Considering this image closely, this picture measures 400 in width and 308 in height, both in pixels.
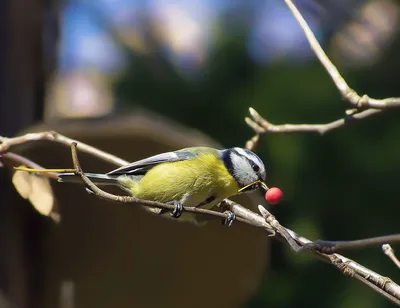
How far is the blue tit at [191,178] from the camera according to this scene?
3.93 feet

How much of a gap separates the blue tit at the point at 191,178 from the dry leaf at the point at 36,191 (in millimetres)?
224

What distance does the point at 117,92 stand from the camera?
6.72 ft

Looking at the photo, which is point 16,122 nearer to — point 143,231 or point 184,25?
point 143,231

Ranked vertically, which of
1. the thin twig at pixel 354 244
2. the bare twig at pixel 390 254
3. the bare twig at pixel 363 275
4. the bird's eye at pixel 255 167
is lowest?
the bare twig at pixel 390 254

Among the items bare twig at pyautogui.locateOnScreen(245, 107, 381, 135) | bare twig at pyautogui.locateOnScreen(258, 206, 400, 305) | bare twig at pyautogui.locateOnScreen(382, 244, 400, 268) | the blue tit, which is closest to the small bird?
the blue tit

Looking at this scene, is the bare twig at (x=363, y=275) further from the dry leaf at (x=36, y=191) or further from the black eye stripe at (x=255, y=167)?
the black eye stripe at (x=255, y=167)

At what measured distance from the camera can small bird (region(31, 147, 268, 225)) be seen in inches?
47.1

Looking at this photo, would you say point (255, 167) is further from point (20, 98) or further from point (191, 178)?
point (20, 98)

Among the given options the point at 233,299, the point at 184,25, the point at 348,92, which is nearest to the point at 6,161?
the point at 348,92

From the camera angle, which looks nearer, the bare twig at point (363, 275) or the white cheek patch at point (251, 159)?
the bare twig at point (363, 275)

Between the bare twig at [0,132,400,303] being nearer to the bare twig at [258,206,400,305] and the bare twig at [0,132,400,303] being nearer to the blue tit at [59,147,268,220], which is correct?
the bare twig at [258,206,400,305]

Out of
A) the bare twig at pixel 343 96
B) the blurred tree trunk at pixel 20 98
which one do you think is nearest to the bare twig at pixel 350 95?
the bare twig at pixel 343 96

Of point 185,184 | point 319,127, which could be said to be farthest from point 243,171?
point 319,127

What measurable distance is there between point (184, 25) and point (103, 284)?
10.6 ft
